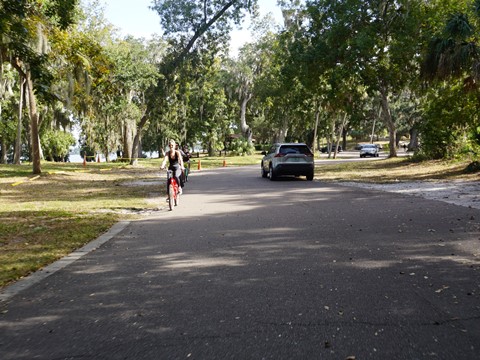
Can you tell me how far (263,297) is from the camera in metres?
4.54

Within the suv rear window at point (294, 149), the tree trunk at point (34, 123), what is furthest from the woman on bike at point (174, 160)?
the tree trunk at point (34, 123)

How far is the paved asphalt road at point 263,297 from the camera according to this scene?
3406mm

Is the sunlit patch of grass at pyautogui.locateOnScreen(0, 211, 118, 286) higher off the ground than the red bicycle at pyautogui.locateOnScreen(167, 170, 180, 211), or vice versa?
the red bicycle at pyautogui.locateOnScreen(167, 170, 180, 211)

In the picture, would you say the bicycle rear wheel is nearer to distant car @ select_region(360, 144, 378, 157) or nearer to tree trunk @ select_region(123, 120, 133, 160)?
tree trunk @ select_region(123, 120, 133, 160)

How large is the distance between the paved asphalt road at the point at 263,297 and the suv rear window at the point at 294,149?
479 inches

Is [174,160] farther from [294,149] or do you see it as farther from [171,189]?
[294,149]

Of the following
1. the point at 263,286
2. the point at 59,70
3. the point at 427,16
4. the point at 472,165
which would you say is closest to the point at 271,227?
the point at 263,286

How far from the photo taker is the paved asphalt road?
341 cm

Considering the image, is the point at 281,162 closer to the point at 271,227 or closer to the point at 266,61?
the point at 271,227

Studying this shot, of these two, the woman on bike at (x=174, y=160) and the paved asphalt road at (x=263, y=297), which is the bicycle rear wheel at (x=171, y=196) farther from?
the paved asphalt road at (x=263, y=297)

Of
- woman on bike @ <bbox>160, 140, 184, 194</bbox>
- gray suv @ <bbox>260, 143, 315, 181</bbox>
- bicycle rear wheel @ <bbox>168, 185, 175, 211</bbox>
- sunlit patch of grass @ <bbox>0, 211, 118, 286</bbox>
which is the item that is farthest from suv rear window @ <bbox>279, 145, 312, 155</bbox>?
sunlit patch of grass @ <bbox>0, 211, 118, 286</bbox>

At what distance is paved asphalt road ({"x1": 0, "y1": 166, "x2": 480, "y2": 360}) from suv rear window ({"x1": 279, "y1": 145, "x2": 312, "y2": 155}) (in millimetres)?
12177

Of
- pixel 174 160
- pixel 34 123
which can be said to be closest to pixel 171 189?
pixel 174 160

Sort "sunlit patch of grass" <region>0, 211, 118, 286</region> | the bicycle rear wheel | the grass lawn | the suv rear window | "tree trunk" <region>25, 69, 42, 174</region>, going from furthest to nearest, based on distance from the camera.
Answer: "tree trunk" <region>25, 69, 42, 174</region>
the suv rear window
the bicycle rear wheel
the grass lawn
"sunlit patch of grass" <region>0, 211, 118, 286</region>
